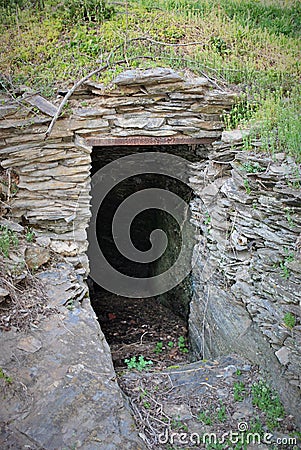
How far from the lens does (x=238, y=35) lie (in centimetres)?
609

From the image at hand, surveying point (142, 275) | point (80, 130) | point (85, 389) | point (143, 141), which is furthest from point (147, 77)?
point (142, 275)

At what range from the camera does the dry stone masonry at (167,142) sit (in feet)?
13.9

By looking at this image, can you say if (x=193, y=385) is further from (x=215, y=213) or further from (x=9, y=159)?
(x=9, y=159)

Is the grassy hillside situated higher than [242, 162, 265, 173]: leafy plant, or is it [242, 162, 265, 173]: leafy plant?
the grassy hillside

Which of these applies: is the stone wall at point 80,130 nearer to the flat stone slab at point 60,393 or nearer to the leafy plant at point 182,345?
the flat stone slab at point 60,393

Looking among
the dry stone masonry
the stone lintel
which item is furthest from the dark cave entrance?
the dry stone masonry

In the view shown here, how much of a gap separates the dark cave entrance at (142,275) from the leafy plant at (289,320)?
2475 mm

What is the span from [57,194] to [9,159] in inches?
26.1

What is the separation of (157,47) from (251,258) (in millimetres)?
3113

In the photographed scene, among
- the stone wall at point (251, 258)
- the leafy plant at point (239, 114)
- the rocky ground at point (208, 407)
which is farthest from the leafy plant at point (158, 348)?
the leafy plant at point (239, 114)

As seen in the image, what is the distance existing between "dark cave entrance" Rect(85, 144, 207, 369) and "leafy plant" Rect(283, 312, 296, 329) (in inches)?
97.4

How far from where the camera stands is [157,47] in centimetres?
553

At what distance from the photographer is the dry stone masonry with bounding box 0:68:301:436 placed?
13.9 ft

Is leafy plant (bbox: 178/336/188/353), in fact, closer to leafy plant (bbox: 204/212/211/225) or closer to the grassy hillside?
leafy plant (bbox: 204/212/211/225)
